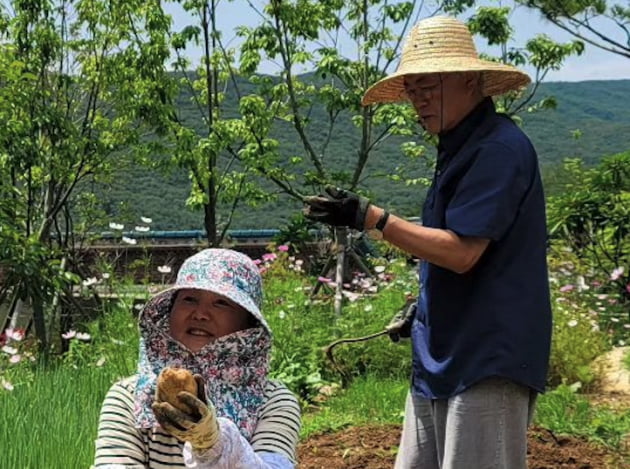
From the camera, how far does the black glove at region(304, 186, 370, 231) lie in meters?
2.07

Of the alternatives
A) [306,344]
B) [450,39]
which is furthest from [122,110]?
[450,39]

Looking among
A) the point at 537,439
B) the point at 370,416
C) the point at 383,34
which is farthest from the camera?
the point at 383,34

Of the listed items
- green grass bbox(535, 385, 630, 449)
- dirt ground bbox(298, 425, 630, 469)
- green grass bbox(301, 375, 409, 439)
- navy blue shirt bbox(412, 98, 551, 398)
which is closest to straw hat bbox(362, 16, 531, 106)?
navy blue shirt bbox(412, 98, 551, 398)

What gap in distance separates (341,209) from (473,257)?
0.31 m

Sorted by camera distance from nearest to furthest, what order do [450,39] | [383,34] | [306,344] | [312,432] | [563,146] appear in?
[450,39] < [312,432] < [306,344] < [383,34] < [563,146]

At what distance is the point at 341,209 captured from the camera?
6.80 feet

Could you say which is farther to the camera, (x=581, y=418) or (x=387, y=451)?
(x=581, y=418)

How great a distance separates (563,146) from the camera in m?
48.1

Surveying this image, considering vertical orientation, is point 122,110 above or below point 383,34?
below

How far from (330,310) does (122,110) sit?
364cm

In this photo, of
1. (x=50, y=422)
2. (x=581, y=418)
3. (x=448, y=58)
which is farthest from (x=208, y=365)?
(x=581, y=418)

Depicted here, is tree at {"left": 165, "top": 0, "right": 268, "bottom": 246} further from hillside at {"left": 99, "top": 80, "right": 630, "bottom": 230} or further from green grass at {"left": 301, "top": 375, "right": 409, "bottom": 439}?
green grass at {"left": 301, "top": 375, "right": 409, "bottom": 439}

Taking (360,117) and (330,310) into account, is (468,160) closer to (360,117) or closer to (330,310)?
(330,310)

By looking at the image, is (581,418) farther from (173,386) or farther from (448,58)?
(173,386)
